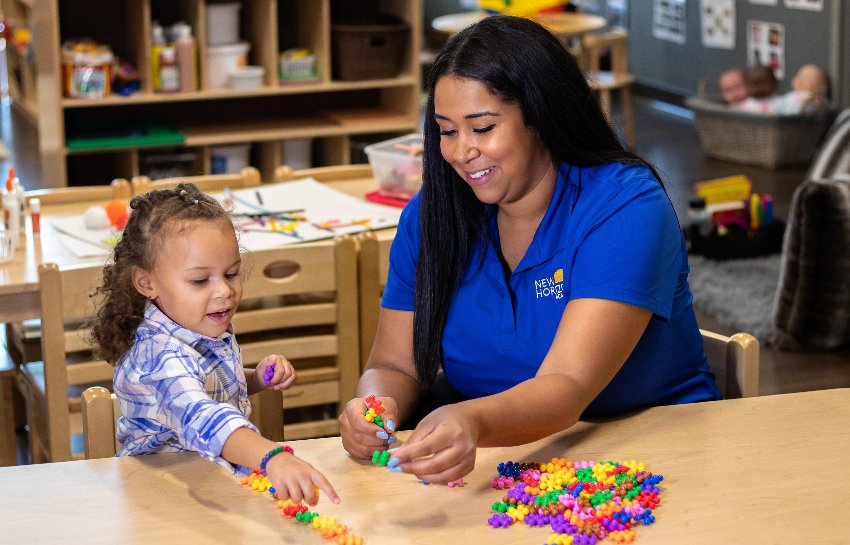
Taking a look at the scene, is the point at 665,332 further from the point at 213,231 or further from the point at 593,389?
the point at 213,231

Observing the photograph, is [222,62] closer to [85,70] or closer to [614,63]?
[85,70]

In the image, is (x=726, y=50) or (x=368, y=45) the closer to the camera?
(x=368, y=45)

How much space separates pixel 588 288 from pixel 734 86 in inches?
213

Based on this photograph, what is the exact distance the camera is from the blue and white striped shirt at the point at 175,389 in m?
1.60

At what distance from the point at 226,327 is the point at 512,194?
1.61ft

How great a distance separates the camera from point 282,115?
482 centimetres

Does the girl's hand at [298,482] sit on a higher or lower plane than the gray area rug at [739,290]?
higher

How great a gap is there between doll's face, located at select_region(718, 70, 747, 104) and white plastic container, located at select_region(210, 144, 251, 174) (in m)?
3.30

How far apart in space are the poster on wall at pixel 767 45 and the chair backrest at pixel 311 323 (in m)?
4.85

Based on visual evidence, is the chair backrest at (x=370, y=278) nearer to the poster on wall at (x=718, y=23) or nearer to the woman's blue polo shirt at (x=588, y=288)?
the woman's blue polo shirt at (x=588, y=288)

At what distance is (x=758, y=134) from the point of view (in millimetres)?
6637

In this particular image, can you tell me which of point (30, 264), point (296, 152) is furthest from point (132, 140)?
point (30, 264)

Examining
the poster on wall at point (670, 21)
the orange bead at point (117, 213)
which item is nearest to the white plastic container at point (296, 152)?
the orange bead at point (117, 213)

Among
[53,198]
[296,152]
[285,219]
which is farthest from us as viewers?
[296,152]
